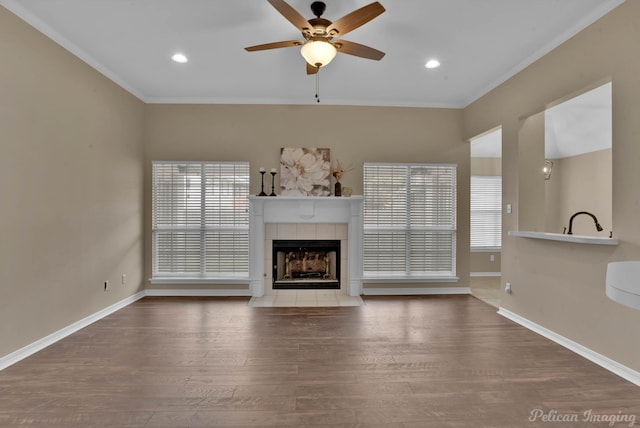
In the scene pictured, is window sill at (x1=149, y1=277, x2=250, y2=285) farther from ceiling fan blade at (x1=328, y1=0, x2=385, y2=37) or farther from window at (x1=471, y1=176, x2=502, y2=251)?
window at (x1=471, y1=176, x2=502, y2=251)

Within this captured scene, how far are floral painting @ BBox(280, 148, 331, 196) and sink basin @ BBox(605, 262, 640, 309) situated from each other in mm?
3708

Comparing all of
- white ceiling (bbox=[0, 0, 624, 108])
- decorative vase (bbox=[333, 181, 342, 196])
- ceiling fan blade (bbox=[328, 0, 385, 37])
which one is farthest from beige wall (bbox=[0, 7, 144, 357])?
decorative vase (bbox=[333, 181, 342, 196])

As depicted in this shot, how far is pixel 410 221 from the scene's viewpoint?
4.63 metres

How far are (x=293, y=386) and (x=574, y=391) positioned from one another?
6.48ft

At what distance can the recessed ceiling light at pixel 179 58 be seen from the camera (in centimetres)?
323

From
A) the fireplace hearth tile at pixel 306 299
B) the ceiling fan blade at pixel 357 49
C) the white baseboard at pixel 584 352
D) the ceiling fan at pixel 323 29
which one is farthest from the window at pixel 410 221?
the ceiling fan at pixel 323 29

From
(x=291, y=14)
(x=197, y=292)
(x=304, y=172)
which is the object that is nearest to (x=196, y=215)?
(x=197, y=292)

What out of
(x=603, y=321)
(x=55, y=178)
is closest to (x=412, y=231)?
(x=603, y=321)

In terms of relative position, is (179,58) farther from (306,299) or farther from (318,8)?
(306,299)

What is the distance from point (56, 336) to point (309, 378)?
256 cm

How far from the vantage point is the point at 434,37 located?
9.41 feet

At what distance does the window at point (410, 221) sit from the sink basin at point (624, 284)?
3693mm

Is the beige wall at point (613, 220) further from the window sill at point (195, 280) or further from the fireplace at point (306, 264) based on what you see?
the window sill at point (195, 280)

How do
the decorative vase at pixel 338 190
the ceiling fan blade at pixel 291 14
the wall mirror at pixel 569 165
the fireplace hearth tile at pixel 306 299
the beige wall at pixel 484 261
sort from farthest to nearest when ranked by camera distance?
the beige wall at pixel 484 261, the decorative vase at pixel 338 190, the fireplace hearth tile at pixel 306 299, the wall mirror at pixel 569 165, the ceiling fan blade at pixel 291 14
